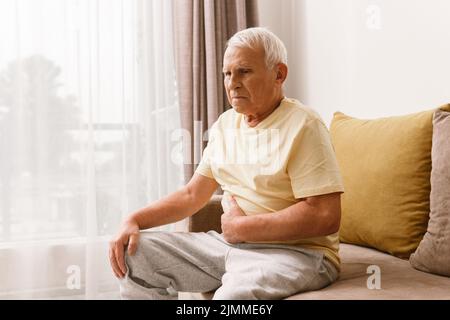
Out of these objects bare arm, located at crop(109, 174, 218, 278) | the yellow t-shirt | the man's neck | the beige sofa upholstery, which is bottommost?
the beige sofa upholstery

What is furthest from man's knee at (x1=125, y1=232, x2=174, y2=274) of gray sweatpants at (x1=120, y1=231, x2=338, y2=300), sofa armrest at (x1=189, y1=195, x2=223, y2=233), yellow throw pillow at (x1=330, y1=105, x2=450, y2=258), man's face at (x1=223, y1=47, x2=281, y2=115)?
yellow throw pillow at (x1=330, y1=105, x2=450, y2=258)

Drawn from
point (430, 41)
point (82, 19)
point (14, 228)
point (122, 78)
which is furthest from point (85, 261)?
point (430, 41)

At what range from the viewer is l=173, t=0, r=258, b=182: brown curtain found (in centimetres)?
266

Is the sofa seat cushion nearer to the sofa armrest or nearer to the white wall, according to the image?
the sofa armrest

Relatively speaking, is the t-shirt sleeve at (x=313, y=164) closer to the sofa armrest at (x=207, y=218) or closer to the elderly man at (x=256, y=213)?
the elderly man at (x=256, y=213)

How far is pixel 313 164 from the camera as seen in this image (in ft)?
4.28

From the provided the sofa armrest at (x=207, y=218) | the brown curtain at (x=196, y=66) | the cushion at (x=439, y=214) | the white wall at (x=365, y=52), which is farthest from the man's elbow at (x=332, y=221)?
the brown curtain at (x=196, y=66)

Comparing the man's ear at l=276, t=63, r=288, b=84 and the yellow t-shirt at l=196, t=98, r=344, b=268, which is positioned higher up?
the man's ear at l=276, t=63, r=288, b=84

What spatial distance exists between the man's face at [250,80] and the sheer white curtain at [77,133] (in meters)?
1.20

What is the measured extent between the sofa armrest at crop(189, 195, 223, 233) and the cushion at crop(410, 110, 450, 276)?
2.22 ft

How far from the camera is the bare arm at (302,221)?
1.28 metres

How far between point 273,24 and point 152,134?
0.99 meters

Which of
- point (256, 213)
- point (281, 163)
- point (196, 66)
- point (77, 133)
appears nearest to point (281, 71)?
point (281, 163)

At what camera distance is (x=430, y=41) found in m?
1.85
